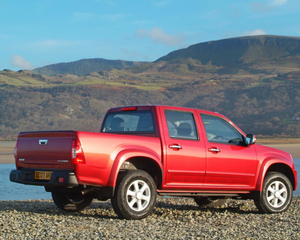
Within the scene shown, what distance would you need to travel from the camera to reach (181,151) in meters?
6.51

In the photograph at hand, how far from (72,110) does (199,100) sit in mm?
35107

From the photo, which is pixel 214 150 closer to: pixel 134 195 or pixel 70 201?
pixel 134 195

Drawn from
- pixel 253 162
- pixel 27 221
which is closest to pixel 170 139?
pixel 253 162

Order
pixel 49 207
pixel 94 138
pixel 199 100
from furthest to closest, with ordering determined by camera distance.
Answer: pixel 199 100 → pixel 49 207 → pixel 94 138

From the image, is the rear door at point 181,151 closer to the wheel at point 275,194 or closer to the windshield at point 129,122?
the windshield at point 129,122

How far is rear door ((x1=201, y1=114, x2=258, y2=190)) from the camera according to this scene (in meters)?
6.88

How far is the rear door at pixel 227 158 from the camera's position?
6883 millimetres

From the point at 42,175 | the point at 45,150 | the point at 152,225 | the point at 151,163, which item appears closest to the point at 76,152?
the point at 45,150

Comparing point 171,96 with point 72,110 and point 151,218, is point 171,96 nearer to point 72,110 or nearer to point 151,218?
point 72,110

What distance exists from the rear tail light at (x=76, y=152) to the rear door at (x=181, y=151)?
4.47 feet

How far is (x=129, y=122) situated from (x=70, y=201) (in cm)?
164

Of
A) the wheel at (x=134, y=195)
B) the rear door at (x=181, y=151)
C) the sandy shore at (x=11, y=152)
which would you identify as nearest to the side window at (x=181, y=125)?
the rear door at (x=181, y=151)

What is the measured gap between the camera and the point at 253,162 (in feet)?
24.0

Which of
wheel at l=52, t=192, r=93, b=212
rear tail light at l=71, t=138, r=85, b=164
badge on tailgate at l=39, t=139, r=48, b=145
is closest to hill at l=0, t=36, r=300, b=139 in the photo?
wheel at l=52, t=192, r=93, b=212
